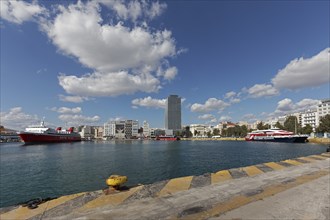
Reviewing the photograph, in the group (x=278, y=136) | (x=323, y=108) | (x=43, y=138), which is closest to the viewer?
(x=278, y=136)

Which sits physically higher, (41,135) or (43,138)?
(41,135)

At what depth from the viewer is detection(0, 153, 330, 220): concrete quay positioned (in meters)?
7.41

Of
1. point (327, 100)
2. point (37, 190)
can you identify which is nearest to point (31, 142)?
point (37, 190)

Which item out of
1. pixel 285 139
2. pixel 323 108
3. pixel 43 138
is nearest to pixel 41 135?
pixel 43 138

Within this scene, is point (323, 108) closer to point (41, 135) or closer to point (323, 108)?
point (323, 108)

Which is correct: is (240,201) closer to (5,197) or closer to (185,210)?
(185,210)

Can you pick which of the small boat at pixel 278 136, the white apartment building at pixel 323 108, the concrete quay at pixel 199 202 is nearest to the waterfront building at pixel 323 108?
the white apartment building at pixel 323 108

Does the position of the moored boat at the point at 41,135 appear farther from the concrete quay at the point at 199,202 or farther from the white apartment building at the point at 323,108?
the white apartment building at the point at 323,108

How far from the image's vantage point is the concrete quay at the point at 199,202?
7406mm

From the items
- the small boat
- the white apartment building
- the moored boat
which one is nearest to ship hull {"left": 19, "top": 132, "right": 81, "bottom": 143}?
the moored boat

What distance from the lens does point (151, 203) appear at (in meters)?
8.59

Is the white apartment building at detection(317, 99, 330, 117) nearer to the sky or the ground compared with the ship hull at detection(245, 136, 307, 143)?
nearer to the sky

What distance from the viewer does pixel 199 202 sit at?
8664 mm

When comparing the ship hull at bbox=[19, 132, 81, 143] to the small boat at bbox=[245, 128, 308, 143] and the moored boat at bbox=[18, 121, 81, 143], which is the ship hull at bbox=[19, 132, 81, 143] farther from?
→ the small boat at bbox=[245, 128, 308, 143]
